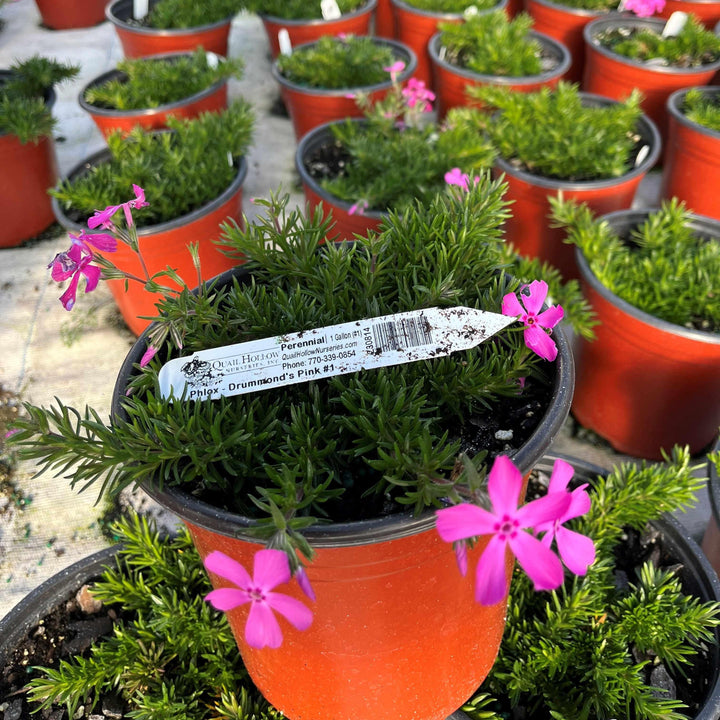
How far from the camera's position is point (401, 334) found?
962 millimetres

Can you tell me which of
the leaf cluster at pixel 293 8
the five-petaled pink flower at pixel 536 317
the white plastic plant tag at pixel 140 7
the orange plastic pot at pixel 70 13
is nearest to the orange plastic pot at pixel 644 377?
the five-petaled pink flower at pixel 536 317

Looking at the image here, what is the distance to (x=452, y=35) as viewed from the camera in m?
3.38

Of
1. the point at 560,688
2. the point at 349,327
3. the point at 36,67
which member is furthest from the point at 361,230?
the point at 36,67

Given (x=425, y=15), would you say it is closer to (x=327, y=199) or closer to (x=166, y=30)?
(x=166, y=30)

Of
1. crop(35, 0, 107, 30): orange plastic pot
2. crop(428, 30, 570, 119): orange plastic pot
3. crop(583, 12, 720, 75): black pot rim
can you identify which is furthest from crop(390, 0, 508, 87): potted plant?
crop(35, 0, 107, 30): orange plastic pot

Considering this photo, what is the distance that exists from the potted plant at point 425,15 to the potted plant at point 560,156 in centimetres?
122

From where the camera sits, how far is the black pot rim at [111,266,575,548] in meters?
0.82

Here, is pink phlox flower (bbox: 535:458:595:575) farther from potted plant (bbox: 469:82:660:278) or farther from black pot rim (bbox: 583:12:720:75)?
black pot rim (bbox: 583:12:720:75)

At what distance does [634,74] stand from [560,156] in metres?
1.11

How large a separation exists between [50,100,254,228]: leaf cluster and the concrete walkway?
0.52m

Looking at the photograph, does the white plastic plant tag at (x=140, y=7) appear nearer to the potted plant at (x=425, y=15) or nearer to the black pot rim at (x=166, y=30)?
the black pot rim at (x=166, y=30)

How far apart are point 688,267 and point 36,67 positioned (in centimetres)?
285

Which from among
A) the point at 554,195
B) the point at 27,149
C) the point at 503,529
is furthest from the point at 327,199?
the point at 503,529

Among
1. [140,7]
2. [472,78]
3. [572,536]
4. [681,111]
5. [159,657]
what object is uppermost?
[572,536]
